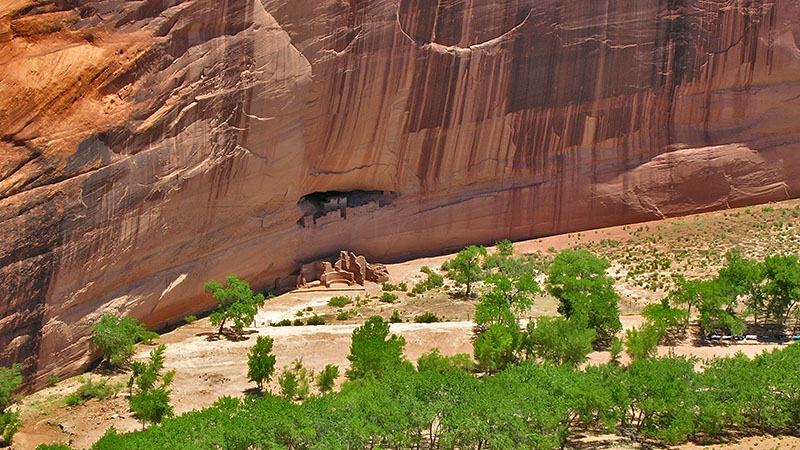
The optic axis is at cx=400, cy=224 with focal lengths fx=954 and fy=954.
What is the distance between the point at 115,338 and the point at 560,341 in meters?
13.8

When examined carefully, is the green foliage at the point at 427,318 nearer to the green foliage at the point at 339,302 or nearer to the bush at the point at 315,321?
the green foliage at the point at 339,302

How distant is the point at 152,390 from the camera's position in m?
27.2

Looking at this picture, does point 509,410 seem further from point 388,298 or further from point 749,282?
point 749,282

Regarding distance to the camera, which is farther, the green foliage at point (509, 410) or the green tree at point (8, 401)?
the green tree at point (8, 401)

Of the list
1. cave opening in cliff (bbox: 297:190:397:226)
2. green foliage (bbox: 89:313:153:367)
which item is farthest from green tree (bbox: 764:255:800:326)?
green foliage (bbox: 89:313:153:367)

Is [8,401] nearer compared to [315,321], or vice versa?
[8,401]

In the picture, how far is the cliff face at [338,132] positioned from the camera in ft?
93.5

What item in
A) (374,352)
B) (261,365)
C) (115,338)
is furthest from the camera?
(115,338)

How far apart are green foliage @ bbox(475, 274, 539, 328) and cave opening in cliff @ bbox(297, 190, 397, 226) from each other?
708cm

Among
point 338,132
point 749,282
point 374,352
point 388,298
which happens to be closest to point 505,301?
point 388,298

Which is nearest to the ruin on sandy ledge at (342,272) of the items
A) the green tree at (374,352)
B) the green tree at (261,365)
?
the green tree at (374,352)

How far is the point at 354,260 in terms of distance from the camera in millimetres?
39312

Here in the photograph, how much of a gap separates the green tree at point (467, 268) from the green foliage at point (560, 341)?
7.30 m

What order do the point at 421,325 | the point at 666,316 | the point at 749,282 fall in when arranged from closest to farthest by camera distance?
the point at 666,316 → the point at 421,325 → the point at 749,282
